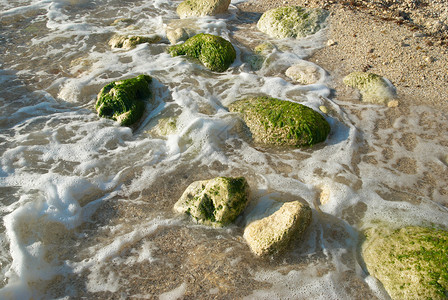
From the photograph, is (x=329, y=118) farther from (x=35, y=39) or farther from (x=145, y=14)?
(x=35, y=39)

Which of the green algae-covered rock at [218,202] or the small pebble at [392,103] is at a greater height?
the small pebble at [392,103]

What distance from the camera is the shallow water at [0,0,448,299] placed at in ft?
9.84

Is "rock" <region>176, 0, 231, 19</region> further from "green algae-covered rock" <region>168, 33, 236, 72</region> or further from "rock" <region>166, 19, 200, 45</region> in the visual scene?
"green algae-covered rock" <region>168, 33, 236, 72</region>

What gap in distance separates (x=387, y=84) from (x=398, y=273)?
3.34 metres

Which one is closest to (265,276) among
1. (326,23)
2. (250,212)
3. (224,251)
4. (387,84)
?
(224,251)

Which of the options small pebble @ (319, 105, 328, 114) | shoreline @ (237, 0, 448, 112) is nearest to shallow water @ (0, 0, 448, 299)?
small pebble @ (319, 105, 328, 114)

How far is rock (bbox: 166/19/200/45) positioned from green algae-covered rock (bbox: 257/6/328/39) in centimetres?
147

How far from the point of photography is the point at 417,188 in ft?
12.6

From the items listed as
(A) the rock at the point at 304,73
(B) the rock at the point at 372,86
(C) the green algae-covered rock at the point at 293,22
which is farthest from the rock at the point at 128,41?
(B) the rock at the point at 372,86

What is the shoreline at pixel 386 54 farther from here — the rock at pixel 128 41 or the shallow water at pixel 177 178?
the rock at pixel 128 41

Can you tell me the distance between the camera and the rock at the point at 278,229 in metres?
3.09

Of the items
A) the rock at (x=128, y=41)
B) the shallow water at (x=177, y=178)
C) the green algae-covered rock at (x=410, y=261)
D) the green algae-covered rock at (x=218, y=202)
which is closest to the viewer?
the green algae-covered rock at (x=410, y=261)

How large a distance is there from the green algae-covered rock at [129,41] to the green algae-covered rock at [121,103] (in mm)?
1779

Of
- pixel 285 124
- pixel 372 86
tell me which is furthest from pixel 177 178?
pixel 372 86
